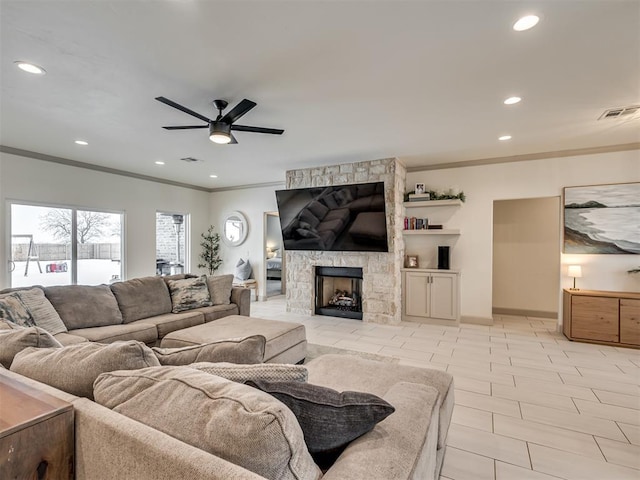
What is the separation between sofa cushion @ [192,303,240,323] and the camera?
387cm

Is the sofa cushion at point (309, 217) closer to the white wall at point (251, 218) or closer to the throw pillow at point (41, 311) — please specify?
the white wall at point (251, 218)

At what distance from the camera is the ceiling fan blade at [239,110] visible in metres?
2.61

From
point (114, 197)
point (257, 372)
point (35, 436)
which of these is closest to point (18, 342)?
point (35, 436)

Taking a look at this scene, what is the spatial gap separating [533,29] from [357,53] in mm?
1107

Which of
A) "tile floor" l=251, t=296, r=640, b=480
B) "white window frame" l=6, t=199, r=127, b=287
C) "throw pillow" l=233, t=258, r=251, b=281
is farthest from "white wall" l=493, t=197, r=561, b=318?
"white window frame" l=6, t=199, r=127, b=287

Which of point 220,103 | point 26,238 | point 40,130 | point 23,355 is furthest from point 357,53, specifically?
point 26,238

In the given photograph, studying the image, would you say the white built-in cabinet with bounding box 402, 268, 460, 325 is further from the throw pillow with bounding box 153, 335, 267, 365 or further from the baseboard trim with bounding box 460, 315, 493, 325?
the throw pillow with bounding box 153, 335, 267, 365

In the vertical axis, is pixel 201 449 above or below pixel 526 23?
below

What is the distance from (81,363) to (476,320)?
5219 mm

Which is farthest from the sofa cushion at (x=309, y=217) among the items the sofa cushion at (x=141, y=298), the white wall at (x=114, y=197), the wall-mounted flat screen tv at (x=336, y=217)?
the white wall at (x=114, y=197)

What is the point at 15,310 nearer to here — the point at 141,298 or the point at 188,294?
the point at 141,298

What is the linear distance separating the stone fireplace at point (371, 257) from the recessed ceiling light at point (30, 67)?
Result: 3714 mm

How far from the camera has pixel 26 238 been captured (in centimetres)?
467

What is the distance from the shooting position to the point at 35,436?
0.91 m
